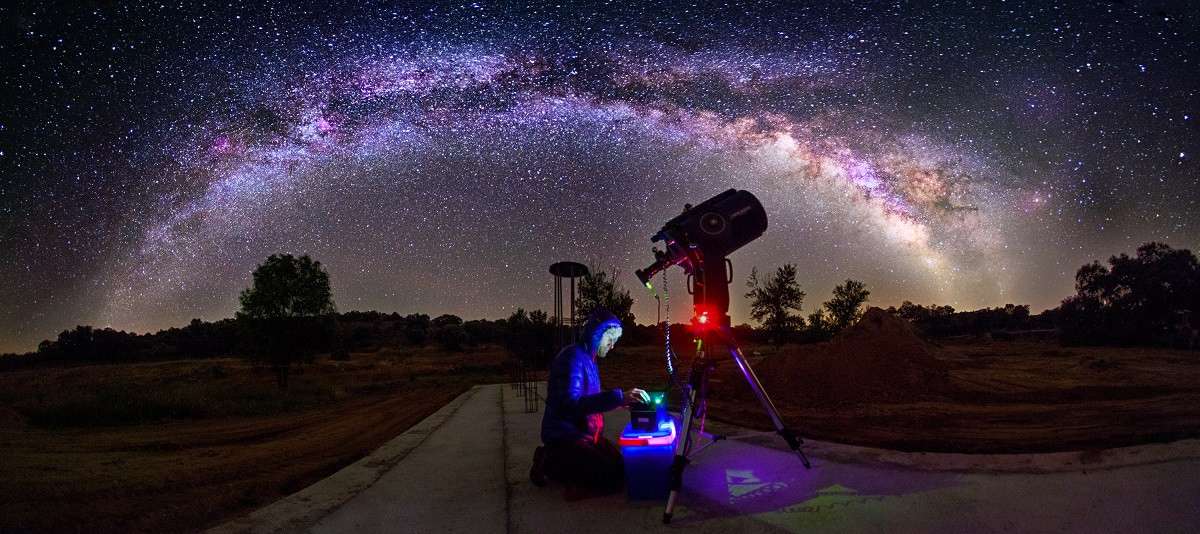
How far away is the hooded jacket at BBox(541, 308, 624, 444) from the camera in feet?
12.8

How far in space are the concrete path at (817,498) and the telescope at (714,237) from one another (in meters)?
1.46

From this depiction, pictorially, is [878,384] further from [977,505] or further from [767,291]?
[767,291]

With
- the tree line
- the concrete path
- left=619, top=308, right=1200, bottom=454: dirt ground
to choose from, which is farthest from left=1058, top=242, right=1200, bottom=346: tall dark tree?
the concrete path

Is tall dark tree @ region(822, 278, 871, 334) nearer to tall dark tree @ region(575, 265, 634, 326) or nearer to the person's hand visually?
tall dark tree @ region(575, 265, 634, 326)

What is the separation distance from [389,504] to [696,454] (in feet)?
9.74

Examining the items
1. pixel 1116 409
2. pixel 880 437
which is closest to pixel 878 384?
pixel 1116 409

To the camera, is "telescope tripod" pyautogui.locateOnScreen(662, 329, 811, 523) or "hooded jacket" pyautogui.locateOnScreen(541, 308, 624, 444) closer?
"telescope tripod" pyautogui.locateOnScreen(662, 329, 811, 523)

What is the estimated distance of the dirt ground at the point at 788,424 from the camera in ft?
17.1

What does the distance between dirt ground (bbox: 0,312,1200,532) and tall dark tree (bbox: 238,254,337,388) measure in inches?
352

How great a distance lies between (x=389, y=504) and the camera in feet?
13.7

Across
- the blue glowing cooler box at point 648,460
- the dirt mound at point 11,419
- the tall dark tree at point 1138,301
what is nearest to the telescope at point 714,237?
the blue glowing cooler box at point 648,460

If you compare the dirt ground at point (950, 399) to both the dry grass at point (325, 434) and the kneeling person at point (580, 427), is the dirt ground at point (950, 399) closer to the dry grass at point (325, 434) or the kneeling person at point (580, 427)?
the dry grass at point (325, 434)

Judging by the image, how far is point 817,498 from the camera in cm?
372

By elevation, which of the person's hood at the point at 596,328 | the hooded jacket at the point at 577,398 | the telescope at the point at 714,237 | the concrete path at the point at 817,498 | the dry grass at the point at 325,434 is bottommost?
the dry grass at the point at 325,434
